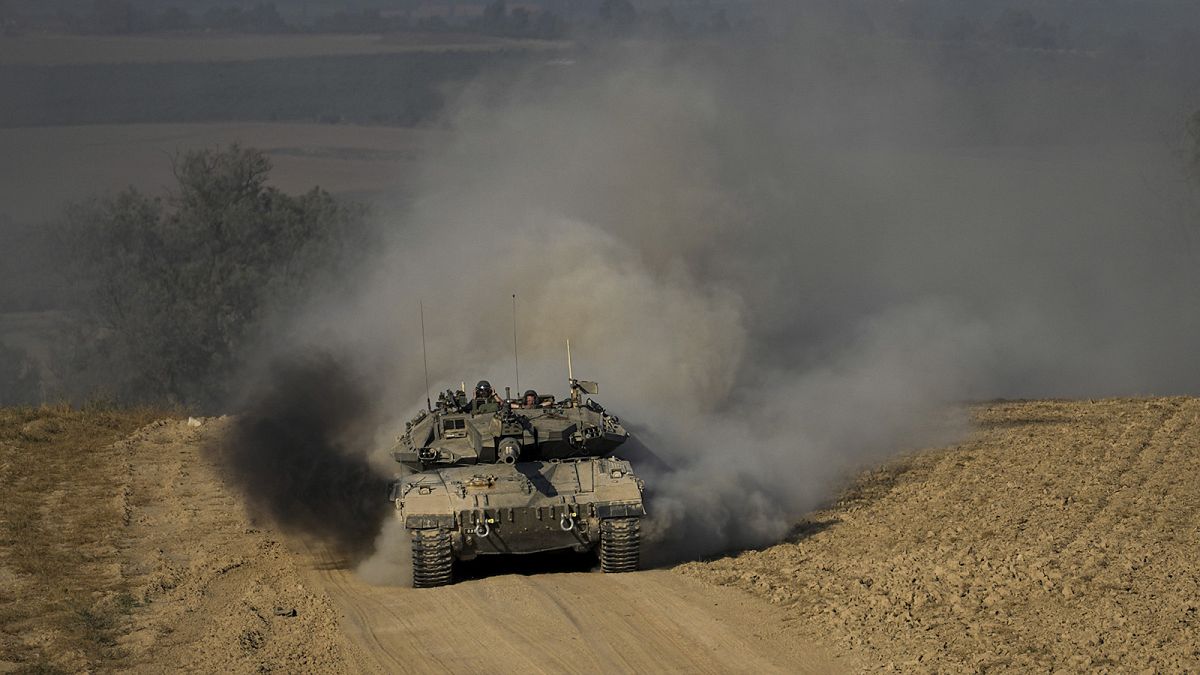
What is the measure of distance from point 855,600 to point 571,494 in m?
3.37

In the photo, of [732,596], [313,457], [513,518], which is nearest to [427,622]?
[513,518]

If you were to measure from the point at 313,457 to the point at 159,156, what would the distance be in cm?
7170

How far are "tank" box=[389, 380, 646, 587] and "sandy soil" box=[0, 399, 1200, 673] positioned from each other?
0.39 metres

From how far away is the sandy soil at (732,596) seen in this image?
1352 centimetres

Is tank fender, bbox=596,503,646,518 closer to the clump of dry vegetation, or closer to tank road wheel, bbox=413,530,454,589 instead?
tank road wheel, bbox=413,530,454,589

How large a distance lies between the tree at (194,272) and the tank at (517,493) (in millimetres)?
31489

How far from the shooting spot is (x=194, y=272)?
180ft

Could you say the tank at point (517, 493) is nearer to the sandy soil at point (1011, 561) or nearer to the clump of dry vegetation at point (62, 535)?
the sandy soil at point (1011, 561)

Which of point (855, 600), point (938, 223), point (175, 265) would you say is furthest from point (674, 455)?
point (175, 265)

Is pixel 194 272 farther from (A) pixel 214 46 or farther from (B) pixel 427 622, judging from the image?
(A) pixel 214 46

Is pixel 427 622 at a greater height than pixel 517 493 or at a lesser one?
lesser

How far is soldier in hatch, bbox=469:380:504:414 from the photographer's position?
61.9ft

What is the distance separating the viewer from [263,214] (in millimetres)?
58250

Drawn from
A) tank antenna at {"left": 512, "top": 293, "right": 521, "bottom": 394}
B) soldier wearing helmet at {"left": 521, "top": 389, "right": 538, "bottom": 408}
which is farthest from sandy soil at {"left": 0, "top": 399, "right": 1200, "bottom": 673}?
tank antenna at {"left": 512, "top": 293, "right": 521, "bottom": 394}
